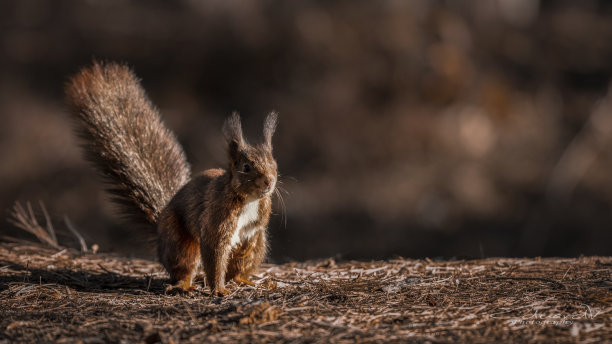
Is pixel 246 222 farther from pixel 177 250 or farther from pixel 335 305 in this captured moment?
pixel 335 305

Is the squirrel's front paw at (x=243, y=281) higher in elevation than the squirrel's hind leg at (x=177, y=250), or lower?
lower

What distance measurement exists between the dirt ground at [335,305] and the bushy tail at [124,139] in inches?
22.1

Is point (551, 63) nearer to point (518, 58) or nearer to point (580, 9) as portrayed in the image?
point (518, 58)

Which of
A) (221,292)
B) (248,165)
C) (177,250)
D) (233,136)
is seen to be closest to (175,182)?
(177,250)

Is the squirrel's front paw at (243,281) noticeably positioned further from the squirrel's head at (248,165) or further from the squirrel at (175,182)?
the squirrel's head at (248,165)

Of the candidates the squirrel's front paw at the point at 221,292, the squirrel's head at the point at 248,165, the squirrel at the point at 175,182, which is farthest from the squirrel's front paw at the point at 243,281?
the squirrel's head at the point at 248,165

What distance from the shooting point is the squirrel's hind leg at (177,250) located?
3809 millimetres

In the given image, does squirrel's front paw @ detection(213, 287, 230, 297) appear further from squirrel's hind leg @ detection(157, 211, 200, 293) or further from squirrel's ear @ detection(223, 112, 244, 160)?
squirrel's ear @ detection(223, 112, 244, 160)

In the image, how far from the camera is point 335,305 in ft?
9.86

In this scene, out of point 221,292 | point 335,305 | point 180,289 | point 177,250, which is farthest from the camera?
point 177,250

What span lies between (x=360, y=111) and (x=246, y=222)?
6.58 metres

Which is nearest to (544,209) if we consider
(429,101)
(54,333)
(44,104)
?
(429,101)

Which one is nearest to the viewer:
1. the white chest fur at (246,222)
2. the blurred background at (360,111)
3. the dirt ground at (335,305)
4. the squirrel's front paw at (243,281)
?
the dirt ground at (335,305)

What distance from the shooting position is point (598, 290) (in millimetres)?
3078
